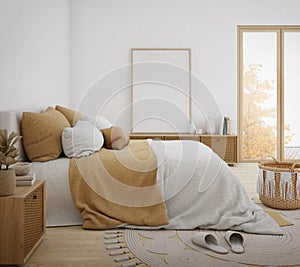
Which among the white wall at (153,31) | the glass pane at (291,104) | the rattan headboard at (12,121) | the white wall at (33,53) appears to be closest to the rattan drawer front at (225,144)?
the white wall at (153,31)

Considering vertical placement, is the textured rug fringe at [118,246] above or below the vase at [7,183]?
below

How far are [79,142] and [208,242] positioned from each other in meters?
1.40

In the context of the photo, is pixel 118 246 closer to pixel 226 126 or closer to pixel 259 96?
pixel 226 126

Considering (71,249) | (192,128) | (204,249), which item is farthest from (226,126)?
(71,249)

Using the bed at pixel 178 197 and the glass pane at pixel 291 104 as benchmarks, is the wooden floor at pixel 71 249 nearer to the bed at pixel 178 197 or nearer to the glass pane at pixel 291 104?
the bed at pixel 178 197

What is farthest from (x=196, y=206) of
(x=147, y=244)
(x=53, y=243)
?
(x=53, y=243)

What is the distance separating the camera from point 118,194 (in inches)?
124

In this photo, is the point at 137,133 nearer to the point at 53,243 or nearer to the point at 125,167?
the point at 125,167

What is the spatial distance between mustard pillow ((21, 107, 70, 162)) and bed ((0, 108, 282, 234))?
0.13m

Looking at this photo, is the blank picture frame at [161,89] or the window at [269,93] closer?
the blank picture frame at [161,89]

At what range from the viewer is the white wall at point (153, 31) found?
635 centimetres

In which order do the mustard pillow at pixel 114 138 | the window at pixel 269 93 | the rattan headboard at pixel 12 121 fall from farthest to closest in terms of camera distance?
1. the window at pixel 269 93
2. the mustard pillow at pixel 114 138
3. the rattan headboard at pixel 12 121

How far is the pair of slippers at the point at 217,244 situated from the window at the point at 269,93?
3827 millimetres

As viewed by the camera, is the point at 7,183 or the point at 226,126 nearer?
the point at 7,183
